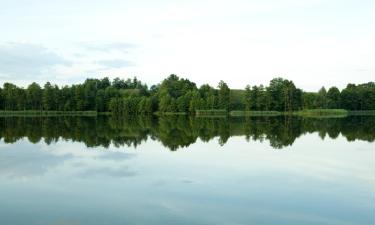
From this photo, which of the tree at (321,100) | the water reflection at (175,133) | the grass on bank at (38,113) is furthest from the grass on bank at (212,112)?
the water reflection at (175,133)

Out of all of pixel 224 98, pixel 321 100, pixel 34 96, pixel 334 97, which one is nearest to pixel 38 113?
pixel 34 96

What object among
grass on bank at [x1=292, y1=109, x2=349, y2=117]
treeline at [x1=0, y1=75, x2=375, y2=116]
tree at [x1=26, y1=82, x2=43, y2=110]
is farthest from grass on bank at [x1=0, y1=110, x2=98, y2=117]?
grass on bank at [x1=292, y1=109, x2=349, y2=117]

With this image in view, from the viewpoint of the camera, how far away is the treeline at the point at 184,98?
98.5 m

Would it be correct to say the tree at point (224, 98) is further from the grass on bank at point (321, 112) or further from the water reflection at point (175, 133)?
the water reflection at point (175, 133)

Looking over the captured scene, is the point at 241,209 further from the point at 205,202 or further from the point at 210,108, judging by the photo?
the point at 210,108

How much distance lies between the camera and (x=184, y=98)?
108 metres

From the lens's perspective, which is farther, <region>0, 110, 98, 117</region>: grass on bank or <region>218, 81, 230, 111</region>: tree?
<region>0, 110, 98, 117</region>: grass on bank

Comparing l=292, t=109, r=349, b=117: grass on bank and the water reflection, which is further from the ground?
l=292, t=109, r=349, b=117: grass on bank

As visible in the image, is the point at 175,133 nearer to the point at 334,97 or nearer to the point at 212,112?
the point at 212,112

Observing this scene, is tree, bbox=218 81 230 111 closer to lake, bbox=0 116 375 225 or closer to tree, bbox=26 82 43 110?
tree, bbox=26 82 43 110

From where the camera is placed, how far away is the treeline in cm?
9850

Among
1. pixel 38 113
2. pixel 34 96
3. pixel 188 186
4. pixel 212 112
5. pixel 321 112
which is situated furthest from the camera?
pixel 34 96

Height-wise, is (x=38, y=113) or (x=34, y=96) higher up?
(x=34, y=96)

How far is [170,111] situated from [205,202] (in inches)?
3909
